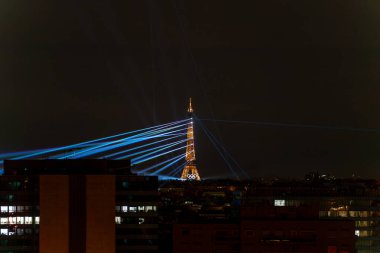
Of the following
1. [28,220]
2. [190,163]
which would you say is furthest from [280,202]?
[190,163]

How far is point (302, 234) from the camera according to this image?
19969 mm

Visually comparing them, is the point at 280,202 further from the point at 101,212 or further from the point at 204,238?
the point at 101,212

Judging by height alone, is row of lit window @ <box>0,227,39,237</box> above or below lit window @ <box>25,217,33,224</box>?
below

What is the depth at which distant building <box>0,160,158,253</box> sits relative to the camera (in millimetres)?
19703

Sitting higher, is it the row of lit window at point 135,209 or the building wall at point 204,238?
the row of lit window at point 135,209

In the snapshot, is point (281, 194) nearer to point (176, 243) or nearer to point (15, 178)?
point (176, 243)

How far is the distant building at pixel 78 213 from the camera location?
19703 millimetres

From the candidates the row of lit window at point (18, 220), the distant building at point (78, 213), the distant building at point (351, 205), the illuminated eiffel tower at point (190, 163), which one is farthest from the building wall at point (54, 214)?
the illuminated eiffel tower at point (190, 163)

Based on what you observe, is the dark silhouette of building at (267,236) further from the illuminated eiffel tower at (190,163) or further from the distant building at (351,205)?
the illuminated eiffel tower at (190,163)

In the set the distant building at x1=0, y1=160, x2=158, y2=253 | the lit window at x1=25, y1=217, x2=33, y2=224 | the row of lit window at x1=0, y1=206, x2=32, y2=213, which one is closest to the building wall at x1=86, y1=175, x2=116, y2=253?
the distant building at x1=0, y1=160, x2=158, y2=253

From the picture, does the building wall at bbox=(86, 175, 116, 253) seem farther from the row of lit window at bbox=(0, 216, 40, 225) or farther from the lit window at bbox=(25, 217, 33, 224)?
the lit window at bbox=(25, 217, 33, 224)

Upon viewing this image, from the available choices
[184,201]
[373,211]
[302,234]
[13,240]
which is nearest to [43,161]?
[13,240]

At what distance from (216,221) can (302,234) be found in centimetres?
257

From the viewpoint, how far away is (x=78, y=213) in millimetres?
19750
